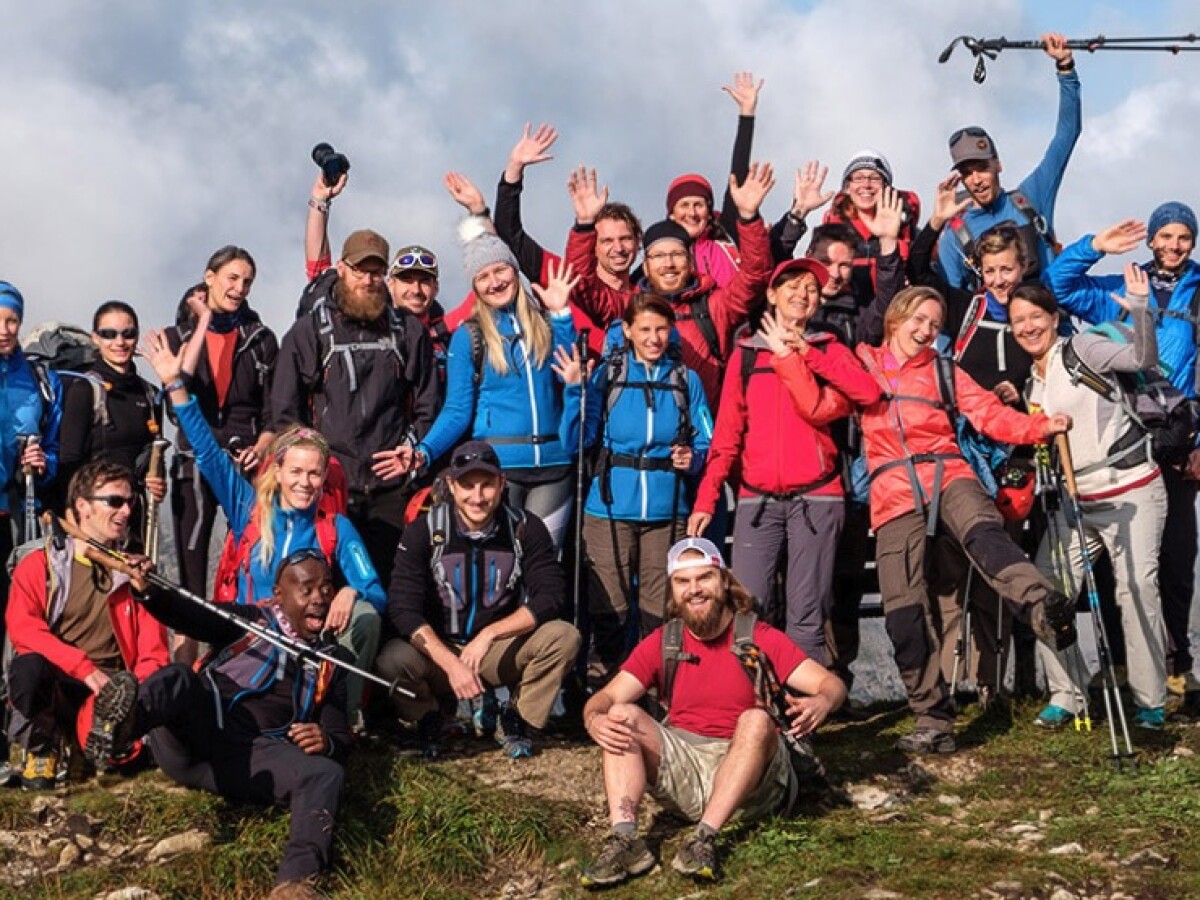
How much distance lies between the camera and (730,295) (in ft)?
36.9

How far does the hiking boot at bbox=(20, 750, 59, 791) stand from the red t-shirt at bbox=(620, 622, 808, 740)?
385cm

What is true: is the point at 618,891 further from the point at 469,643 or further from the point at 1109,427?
the point at 1109,427

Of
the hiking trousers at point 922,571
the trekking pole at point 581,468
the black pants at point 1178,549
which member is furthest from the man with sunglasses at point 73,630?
the black pants at point 1178,549

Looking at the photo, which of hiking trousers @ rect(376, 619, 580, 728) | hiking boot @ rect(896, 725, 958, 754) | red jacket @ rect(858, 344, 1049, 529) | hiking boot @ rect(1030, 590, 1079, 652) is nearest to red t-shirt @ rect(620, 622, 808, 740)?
hiking trousers @ rect(376, 619, 580, 728)

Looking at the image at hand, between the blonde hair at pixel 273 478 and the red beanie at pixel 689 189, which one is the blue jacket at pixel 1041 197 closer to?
the red beanie at pixel 689 189

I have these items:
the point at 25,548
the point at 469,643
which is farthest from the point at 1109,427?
the point at 25,548

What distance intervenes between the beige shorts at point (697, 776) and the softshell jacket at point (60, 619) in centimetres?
325

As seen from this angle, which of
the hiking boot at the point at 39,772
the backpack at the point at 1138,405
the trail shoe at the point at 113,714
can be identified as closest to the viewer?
the trail shoe at the point at 113,714

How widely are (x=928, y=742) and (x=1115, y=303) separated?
3837 mm

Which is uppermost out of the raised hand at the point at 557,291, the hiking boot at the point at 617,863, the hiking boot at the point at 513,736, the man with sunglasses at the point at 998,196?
the man with sunglasses at the point at 998,196

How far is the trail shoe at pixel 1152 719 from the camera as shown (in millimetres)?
10672

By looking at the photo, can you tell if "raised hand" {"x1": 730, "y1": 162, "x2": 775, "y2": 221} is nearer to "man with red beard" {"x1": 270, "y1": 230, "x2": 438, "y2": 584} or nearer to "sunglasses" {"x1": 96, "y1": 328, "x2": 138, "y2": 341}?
"man with red beard" {"x1": 270, "y1": 230, "x2": 438, "y2": 584}

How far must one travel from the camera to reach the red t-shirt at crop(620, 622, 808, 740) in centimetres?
Answer: 868

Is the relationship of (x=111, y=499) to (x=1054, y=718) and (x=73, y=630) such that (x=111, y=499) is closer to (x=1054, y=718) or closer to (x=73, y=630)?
(x=73, y=630)
